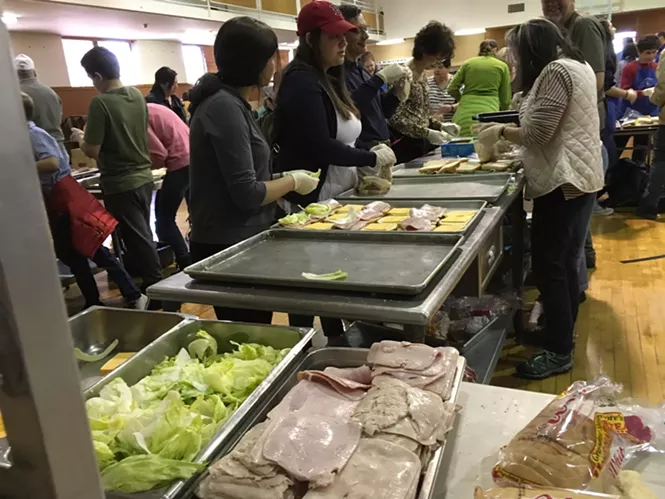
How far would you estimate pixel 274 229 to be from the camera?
6.20 ft

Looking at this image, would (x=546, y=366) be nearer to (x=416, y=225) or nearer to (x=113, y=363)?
(x=416, y=225)

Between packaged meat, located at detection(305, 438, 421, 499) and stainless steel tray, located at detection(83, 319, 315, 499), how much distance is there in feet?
0.71

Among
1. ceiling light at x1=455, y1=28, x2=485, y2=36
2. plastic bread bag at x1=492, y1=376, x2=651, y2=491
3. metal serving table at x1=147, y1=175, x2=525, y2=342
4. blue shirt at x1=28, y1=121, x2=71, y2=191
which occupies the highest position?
ceiling light at x1=455, y1=28, x2=485, y2=36

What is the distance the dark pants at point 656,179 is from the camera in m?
4.75

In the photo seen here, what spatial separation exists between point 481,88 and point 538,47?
2.25 metres

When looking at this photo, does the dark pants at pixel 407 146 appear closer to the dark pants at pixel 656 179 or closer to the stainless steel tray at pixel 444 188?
the stainless steel tray at pixel 444 188

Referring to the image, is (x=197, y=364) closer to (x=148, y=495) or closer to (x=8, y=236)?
(x=148, y=495)

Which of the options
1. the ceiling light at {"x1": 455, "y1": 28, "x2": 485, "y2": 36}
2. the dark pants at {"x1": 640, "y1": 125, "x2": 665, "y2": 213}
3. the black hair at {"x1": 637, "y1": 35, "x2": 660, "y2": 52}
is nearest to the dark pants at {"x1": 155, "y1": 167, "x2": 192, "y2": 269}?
the dark pants at {"x1": 640, "y1": 125, "x2": 665, "y2": 213}

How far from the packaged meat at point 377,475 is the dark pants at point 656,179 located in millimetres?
4840

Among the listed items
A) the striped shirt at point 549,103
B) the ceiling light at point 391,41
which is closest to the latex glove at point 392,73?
the striped shirt at point 549,103

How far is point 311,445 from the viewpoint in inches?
33.6

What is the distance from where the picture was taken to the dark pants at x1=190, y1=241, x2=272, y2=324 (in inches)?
69.0

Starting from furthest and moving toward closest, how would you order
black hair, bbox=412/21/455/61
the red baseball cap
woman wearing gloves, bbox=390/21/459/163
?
woman wearing gloves, bbox=390/21/459/163 < black hair, bbox=412/21/455/61 < the red baseball cap

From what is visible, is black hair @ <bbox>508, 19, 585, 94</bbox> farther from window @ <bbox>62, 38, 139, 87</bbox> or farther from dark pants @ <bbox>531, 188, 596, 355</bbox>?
window @ <bbox>62, 38, 139, 87</bbox>
